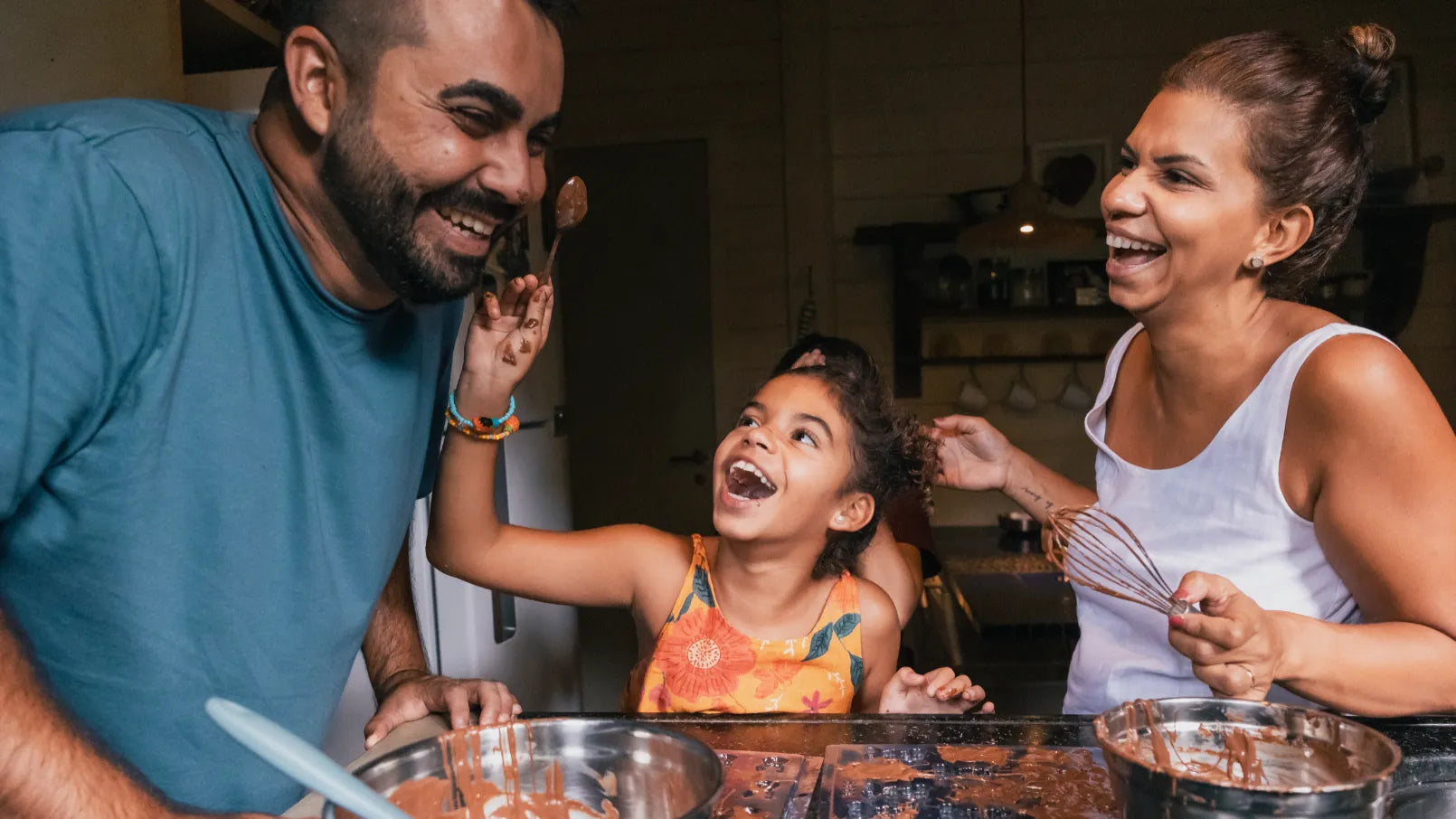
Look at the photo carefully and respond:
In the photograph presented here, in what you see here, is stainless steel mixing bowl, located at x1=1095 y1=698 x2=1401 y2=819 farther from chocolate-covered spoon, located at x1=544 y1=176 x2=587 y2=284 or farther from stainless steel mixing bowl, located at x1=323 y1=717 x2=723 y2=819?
chocolate-covered spoon, located at x1=544 y1=176 x2=587 y2=284

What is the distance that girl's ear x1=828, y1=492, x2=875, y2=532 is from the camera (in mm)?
1916

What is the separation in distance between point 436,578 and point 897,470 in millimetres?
1412

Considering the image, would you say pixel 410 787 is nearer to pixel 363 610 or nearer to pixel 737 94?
pixel 363 610

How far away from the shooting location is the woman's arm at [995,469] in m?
1.97

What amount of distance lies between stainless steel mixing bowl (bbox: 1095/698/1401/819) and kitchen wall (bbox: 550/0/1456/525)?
153 inches

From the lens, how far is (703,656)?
180 centimetres

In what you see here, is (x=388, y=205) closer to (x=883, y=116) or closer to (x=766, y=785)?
(x=766, y=785)

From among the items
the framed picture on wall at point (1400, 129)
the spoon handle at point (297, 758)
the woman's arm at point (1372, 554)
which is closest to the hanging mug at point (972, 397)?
the framed picture on wall at point (1400, 129)

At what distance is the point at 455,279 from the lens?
3.94ft

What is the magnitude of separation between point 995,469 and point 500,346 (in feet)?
3.12

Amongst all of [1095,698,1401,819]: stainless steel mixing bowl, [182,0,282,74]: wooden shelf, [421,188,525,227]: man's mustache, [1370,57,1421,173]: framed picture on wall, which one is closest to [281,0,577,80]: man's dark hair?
[421,188,525,227]: man's mustache

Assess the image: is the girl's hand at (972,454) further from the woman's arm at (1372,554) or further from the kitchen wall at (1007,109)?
the kitchen wall at (1007,109)

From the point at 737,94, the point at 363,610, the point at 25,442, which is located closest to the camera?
the point at 25,442

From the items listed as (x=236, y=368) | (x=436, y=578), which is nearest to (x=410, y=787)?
(x=236, y=368)
